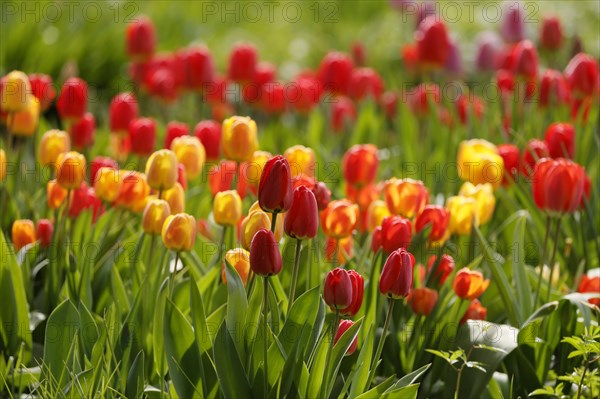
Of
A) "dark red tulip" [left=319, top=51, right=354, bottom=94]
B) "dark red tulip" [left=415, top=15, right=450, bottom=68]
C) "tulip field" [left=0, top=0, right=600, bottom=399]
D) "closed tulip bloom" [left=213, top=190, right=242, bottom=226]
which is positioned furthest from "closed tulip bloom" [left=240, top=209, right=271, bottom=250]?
"dark red tulip" [left=319, top=51, right=354, bottom=94]

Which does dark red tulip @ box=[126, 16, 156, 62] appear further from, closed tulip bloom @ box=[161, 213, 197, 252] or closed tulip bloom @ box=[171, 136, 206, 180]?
closed tulip bloom @ box=[161, 213, 197, 252]

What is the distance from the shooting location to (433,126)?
3.97 m

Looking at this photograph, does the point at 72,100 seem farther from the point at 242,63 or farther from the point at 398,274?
the point at 398,274

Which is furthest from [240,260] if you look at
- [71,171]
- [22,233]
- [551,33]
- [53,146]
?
[551,33]

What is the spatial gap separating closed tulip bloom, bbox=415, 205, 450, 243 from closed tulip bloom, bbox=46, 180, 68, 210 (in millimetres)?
967

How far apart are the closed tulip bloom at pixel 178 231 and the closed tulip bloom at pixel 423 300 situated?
1.81ft

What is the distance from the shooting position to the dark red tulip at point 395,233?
215 cm

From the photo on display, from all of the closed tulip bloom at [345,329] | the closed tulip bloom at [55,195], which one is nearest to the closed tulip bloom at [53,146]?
the closed tulip bloom at [55,195]

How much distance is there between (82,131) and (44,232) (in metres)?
0.86

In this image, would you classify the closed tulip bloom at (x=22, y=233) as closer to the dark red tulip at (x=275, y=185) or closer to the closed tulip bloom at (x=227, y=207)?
the closed tulip bloom at (x=227, y=207)

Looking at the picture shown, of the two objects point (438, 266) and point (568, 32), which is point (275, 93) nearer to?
point (438, 266)

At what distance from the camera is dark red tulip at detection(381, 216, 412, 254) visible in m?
2.15

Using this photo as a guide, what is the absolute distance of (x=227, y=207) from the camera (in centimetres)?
222

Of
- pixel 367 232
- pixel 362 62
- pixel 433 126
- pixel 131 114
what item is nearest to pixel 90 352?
pixel 367 232
